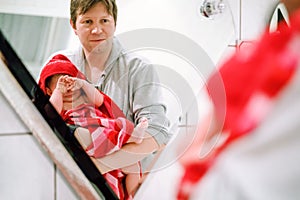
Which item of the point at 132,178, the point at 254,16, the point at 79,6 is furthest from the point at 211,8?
the point at 132,178

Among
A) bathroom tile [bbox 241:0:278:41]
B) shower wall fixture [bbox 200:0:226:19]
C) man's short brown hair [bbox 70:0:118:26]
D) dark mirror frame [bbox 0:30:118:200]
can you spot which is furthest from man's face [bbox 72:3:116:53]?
bathroom tile [bbox 241:0:278:41]

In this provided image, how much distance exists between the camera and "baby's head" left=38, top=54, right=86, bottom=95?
648 mm

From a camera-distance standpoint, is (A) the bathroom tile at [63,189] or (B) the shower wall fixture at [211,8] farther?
(B) the shower wall fixture at [211,8]

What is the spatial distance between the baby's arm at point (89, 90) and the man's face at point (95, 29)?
60 mm

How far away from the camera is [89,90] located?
0.68m

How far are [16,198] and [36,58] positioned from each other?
0.86 ft

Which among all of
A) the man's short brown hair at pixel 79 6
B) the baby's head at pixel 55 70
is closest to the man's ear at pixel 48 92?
the baby's head at pixel 55 70

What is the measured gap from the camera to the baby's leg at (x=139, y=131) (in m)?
0.72

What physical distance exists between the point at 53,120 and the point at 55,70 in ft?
0.30

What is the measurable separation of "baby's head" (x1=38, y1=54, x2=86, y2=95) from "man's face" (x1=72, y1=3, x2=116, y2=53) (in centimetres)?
4

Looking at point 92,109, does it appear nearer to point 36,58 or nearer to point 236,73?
point 36,58

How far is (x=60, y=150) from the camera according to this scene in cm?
67

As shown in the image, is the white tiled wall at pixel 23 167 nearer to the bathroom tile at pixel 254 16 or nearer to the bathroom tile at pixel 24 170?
the bathroom tile at pixel 24 170

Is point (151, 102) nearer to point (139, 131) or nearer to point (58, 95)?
point (139, 131)
